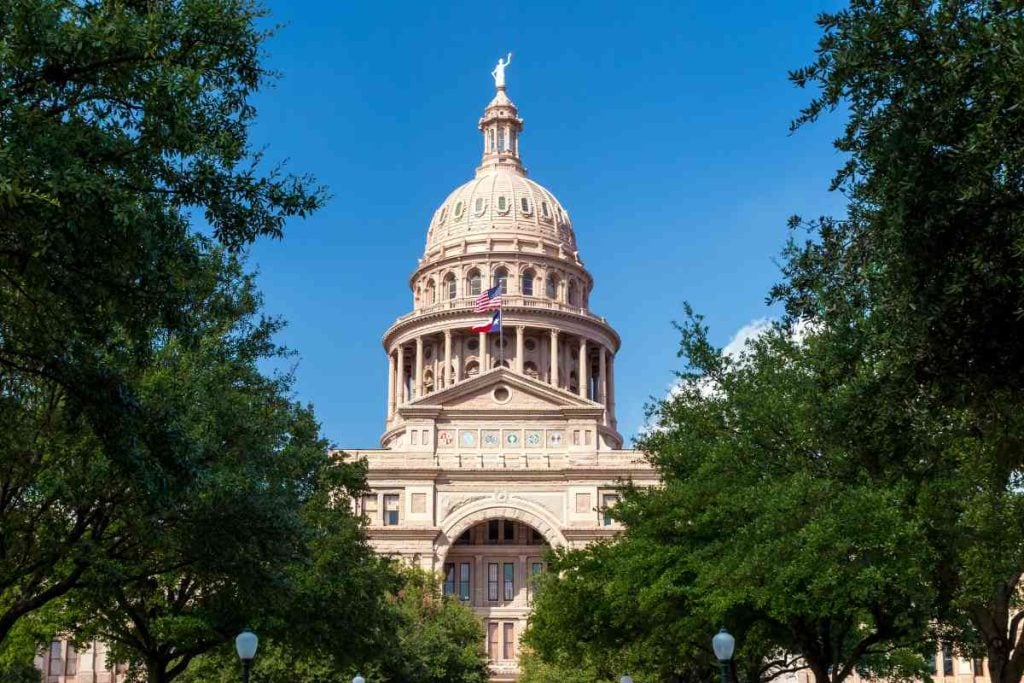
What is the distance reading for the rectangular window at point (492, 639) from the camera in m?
96.0

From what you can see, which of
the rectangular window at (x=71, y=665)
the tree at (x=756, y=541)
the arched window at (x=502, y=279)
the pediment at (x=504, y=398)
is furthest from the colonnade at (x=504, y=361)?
the tree at (x=756, y=541)

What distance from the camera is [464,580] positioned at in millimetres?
99250

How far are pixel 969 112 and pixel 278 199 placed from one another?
Result: 8.97 metres

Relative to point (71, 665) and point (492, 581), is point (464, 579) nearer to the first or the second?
point (492, 581)

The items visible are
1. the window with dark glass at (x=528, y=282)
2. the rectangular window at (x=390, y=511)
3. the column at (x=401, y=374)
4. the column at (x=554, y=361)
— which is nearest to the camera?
the rectangular window at (x=390, y=511)

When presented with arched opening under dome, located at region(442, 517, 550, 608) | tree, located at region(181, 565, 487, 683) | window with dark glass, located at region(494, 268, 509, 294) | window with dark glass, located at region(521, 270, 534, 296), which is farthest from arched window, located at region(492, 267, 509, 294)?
tree, located at region(181, 565, 487, 683)

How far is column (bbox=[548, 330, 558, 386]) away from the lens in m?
116

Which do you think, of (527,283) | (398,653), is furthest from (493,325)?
(398,653)

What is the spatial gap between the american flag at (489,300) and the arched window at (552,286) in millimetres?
8002

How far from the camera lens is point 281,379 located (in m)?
39.1

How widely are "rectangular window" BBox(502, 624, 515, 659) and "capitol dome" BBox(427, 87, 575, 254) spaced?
41.0 meters

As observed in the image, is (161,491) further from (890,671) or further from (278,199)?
(890,671)

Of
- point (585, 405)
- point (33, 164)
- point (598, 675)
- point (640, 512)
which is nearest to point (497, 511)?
point (585, 405)

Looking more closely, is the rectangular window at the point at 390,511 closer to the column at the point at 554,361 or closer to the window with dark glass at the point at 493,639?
the window with dark glass at the point at 493,639
